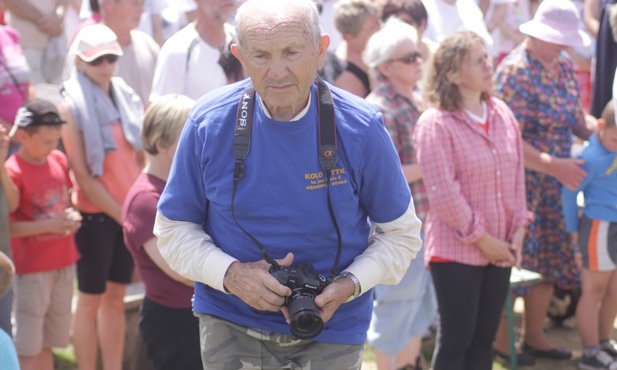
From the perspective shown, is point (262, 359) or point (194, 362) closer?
point (262, 359)

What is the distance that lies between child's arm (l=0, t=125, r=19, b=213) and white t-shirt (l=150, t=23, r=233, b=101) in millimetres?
1065

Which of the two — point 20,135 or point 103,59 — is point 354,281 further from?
point 103,59

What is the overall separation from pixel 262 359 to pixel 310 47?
3.33ft

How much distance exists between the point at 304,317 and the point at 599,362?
12.1ft

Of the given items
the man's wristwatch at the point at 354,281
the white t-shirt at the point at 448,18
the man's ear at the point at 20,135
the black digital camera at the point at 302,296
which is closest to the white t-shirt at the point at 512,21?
the white t-shirt at the point at 448,18

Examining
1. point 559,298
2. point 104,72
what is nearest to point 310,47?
point 104,72

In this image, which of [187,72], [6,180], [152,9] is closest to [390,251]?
[6,180]

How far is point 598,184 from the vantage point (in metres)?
5.75

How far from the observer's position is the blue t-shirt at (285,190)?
2930mm

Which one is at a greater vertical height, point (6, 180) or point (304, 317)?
point (304, 317)

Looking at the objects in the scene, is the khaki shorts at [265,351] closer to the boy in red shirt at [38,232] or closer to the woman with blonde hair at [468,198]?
the woman with blonde hair at [468,198]

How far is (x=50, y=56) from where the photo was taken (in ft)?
25.4

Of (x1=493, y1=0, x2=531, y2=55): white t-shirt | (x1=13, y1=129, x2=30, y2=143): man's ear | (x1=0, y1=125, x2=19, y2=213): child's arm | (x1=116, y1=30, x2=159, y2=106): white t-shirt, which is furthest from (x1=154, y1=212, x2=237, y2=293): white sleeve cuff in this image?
(x1=493, y1=0, x2=531, y2=55): white t-shirt

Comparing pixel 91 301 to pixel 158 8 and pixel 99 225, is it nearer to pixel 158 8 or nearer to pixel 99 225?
pixel 99 225
